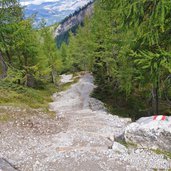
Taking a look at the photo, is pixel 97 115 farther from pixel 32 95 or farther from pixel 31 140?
pixel 32 95

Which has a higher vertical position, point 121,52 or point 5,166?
point 121,52

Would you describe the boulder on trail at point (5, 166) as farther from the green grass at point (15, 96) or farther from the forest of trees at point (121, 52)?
the green grass at point (15, 96)

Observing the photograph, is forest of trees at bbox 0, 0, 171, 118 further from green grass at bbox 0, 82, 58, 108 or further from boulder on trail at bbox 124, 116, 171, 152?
boulder on trail at bbox 124, 116, 171, 152

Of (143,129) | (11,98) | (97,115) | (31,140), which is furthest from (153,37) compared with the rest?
(11,98)

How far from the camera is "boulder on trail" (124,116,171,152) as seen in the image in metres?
15.1

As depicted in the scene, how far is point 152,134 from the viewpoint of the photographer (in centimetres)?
1536

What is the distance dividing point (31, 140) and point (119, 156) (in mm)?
5339

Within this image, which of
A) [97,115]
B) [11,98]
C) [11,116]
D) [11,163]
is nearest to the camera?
[11,163]

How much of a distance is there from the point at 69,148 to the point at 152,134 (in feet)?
13.9

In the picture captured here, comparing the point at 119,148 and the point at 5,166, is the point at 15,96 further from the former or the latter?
the point at 5,166

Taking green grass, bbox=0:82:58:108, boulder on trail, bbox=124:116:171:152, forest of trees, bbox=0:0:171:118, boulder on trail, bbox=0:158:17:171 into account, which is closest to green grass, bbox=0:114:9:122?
green grass, bbox=0:82:58:108

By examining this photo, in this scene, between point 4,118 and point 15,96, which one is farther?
point 15,96

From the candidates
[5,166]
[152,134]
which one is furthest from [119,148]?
[5,166]

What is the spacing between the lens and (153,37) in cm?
1527
